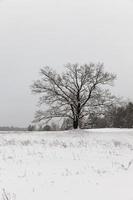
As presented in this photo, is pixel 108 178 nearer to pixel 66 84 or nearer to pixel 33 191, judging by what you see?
pixel 33 191

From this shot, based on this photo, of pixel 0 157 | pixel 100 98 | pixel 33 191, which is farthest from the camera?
pixel 100 98

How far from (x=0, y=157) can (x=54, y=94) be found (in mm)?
23296

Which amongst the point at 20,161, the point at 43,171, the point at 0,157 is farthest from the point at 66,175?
the point at 0,157

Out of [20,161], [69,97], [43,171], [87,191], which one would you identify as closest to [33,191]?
[87,191]

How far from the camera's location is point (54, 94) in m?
34.7

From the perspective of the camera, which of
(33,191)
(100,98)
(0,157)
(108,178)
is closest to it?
(33,191)

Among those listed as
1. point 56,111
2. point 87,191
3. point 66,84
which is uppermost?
point 66,84

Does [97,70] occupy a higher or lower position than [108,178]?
higher

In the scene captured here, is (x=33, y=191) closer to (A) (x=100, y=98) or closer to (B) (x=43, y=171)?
(B) (x=43, y=171)

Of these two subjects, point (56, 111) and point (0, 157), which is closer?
point (0, 157)

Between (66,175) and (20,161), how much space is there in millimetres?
2501

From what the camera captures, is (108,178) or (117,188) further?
(108,178)

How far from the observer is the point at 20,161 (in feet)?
35.6

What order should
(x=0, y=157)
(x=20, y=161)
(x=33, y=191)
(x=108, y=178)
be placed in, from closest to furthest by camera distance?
(x=33, y=191) < (x=108, y=178) < (x=20, y=161) < (x=0, y=157)
